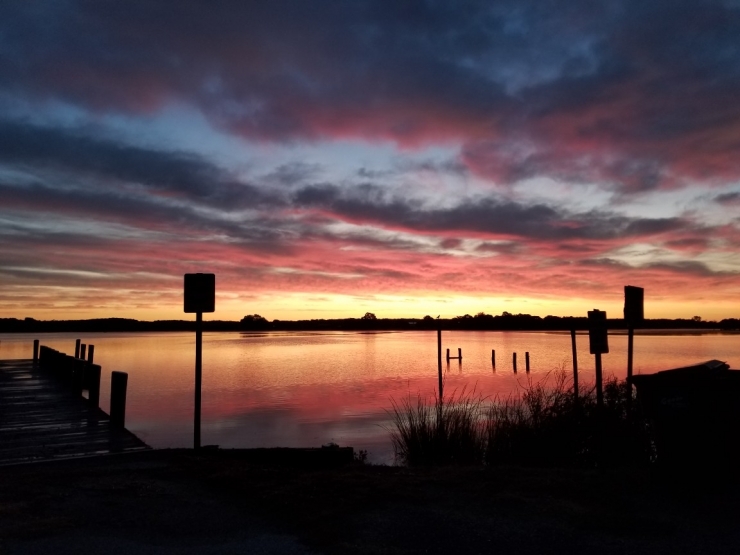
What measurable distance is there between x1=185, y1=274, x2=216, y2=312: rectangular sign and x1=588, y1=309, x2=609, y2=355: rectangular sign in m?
8.14

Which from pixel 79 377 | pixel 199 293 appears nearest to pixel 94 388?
pixel 79 377

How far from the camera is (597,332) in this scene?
13.4 m

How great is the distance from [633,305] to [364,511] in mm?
8199

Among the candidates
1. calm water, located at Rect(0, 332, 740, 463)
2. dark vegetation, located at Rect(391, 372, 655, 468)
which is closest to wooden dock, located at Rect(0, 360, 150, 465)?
calm water, located at Rect(0, 332, 740, 463)

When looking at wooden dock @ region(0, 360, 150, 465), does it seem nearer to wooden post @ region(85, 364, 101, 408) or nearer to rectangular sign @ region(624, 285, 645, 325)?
wooden post @ region(85, 364, 101, 408)

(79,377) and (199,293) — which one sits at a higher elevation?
(199,293)

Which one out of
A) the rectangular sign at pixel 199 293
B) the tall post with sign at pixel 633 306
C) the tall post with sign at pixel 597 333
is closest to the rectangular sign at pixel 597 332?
the tall post with sign at pixel 597 333

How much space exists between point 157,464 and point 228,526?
11.1ft

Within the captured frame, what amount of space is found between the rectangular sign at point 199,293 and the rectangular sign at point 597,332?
8.14m

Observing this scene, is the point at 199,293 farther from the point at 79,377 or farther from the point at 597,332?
the point at 79,377

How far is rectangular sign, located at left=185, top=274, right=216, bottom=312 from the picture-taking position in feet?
33.4

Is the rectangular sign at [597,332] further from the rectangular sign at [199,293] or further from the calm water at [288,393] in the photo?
the rectangular sign at [199,293]

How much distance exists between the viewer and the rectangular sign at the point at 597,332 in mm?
13328

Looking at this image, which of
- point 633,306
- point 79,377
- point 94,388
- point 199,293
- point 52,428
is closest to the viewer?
point 199,293
